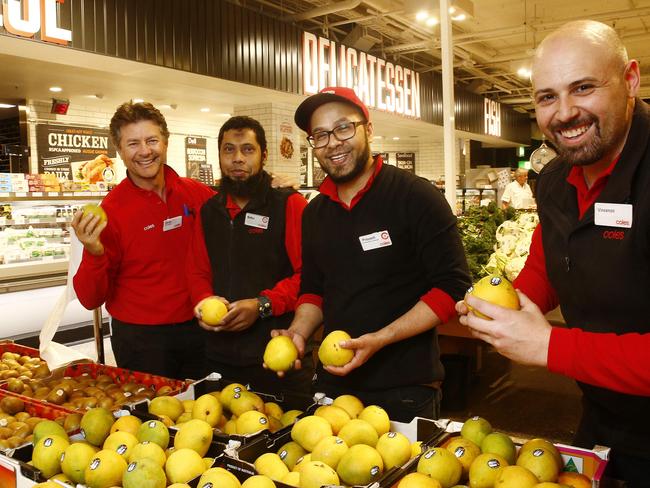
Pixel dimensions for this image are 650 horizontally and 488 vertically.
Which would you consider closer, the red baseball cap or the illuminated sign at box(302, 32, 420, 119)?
the red baseball cap

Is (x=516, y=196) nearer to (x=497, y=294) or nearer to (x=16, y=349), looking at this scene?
(x=16, y=349)

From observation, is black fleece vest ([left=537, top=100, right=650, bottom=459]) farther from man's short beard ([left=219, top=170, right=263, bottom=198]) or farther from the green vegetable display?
the green vegetable display

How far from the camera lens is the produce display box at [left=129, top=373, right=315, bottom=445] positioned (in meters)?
Result: 1.79

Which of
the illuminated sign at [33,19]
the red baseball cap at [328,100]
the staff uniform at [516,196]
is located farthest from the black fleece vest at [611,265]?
the staff uniform at [516,196]

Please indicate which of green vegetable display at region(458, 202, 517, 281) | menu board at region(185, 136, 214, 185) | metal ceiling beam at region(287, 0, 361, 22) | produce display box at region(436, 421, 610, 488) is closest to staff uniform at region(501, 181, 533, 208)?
metal ceiling beam at region(287, 0, 361, 22)

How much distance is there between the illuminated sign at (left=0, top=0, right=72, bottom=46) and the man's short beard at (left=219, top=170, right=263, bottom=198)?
390 cm

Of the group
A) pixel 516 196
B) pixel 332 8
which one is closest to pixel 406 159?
pixel 516 196

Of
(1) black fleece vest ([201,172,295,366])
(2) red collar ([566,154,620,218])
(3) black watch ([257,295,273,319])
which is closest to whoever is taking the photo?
(2) red collar ([566,154,620,218])

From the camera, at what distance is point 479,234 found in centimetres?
536

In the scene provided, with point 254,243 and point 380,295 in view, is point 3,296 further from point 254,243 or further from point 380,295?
point 380,295

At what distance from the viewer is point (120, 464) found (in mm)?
1646

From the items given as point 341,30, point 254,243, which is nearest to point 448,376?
point 254,243

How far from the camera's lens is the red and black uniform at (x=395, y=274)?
2172mm

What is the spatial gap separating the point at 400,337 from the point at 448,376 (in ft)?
10.4
